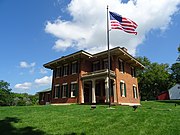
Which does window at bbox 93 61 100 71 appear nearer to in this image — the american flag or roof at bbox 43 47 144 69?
roof at bbox 43 47 144 69

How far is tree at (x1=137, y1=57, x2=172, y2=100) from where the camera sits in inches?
2131

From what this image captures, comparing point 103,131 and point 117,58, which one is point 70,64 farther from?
point 103,131

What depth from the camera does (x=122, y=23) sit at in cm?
1574

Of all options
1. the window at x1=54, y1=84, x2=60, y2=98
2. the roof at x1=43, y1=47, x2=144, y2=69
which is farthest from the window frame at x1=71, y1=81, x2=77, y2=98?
the roof at x1=43, y1=47, x2=144, y2=69

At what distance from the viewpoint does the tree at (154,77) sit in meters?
54.1

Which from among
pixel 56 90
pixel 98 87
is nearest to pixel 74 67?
pixel 98 87

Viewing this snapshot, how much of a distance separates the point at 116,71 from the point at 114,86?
1948mm

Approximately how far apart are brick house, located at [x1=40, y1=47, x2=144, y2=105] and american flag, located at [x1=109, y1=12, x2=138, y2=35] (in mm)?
6510

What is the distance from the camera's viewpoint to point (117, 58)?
24.0m

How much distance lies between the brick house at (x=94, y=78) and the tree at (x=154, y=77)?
28.0 metres

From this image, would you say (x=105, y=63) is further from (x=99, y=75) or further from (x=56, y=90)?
(x=56, y=90)

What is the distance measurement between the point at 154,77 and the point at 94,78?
36.2 m

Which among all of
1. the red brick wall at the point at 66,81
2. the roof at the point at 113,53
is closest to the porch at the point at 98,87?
the red brick wall at the point at 66,81

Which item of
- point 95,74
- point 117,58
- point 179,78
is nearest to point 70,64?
point 95,74
